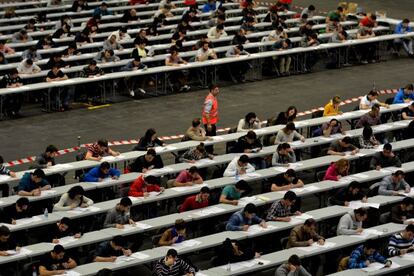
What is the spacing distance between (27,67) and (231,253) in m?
13.7

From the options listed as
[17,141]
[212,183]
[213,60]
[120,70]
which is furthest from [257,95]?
[212,183]

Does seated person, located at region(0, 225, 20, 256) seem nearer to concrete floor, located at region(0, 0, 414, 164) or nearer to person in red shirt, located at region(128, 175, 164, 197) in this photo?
person in red shirt, located at region(128, 175, 164, 197)

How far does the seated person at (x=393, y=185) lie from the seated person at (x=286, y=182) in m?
1.65

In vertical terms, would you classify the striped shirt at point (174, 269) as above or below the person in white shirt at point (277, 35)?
below

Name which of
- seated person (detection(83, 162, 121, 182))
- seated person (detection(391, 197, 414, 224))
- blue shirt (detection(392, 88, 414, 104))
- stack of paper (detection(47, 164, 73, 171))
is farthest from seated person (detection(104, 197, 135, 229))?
blue shirt (detection(392, 88, 414, 104))

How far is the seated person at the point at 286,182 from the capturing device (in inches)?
871

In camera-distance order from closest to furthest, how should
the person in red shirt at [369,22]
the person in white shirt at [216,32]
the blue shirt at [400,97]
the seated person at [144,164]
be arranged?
the seated person at [144,164]
the blue shirt at [400,97]
the person in white shirt at [216,32]
the person in red shirt at [369,22]

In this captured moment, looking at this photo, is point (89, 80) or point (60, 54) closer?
point (89, 80)

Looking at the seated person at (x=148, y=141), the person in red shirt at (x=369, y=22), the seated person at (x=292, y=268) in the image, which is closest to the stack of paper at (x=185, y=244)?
the seated person at (x=292, y=268)

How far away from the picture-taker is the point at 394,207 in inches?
837

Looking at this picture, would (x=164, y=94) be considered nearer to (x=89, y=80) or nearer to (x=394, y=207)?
(x=89, y=80)

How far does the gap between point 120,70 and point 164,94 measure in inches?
59.4

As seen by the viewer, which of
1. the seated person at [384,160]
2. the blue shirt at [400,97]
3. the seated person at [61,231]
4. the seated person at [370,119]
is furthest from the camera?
the blue shirt at [400,97]

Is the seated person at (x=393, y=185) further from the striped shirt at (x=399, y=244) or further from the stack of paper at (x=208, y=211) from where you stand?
the stack of paper at (x=208, y=211)
